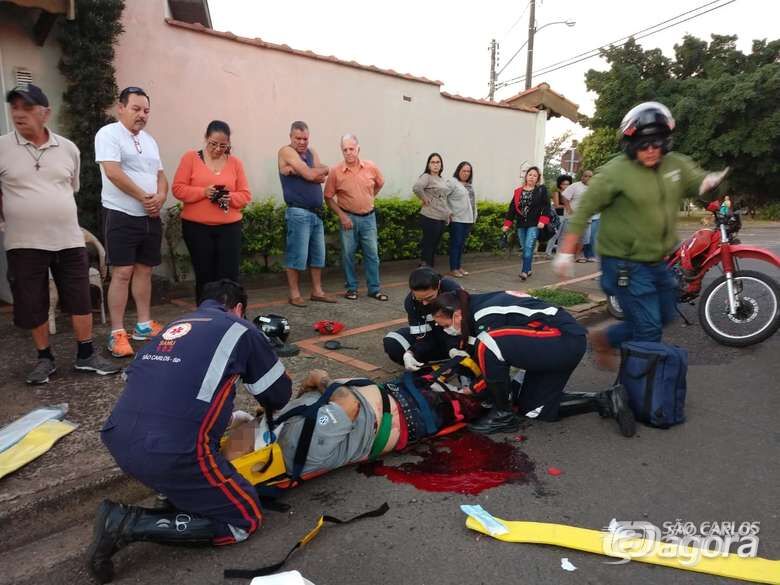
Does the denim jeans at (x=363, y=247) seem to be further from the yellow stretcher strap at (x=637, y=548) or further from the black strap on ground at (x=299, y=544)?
the yellow stretcher strap at (x=637, y=548)

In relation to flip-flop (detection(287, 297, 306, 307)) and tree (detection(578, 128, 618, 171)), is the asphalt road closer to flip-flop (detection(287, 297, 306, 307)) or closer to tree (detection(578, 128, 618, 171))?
flip-flop (detection(287, 297, 306, 307))

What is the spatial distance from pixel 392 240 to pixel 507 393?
5.02m

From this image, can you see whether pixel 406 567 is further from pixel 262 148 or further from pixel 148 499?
pixel 262 148

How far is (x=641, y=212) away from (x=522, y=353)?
1.21m

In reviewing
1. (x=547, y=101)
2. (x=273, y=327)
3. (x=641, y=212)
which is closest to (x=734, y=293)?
(x=641, y=212)

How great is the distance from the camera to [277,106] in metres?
7.02

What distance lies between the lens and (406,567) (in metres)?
2.15

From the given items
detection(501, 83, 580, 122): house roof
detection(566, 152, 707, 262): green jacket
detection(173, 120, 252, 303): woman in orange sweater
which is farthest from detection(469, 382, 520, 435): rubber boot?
detection(501, 83, 580, 122): house roof

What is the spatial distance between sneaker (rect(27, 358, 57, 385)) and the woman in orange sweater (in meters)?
1.28

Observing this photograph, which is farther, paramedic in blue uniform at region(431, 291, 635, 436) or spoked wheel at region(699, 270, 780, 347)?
spoked wheel at region(699, 270, 780, 347)

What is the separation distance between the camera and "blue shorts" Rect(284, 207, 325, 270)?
5754 millimetres

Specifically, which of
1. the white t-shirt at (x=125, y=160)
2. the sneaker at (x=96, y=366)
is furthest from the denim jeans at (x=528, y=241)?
the sneaker at (x=96, y=366)

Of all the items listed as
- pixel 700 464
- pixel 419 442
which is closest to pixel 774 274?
pixel 700 464

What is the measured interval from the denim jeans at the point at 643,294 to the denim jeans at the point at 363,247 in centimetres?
316
